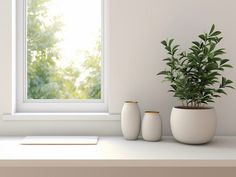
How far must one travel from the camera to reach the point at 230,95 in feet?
5.93

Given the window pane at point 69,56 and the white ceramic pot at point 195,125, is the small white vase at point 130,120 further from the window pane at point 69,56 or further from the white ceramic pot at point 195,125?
the window pane at point 69,56

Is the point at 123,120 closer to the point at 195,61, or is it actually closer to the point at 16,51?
the point at 195,61

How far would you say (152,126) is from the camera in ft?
5.41

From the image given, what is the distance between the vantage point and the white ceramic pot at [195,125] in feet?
5.08

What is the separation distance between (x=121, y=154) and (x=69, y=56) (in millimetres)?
827

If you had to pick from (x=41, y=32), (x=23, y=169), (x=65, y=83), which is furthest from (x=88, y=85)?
(x=23, y=169)

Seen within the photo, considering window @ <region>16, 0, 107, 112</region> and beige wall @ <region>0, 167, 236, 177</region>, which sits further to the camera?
window @ <region>16, 0, 107, 112</region>

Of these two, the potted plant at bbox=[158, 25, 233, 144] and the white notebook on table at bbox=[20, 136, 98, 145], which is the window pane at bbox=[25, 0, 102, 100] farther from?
the potted plant at bbox=[158, 25, 233, 144]

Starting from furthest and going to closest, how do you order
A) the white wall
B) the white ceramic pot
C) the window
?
the window → the white wall → the white ceramic pot

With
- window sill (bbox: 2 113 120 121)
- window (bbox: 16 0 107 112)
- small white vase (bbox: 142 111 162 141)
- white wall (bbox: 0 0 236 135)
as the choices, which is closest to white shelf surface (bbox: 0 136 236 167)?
small white vase (bbox: 142 111 162 141)

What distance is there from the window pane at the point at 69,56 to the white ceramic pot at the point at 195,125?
61cm

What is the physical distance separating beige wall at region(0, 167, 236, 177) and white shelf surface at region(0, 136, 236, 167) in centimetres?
17

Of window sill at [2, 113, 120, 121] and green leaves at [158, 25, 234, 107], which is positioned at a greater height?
green leaves at [158, 25, 234, 107]

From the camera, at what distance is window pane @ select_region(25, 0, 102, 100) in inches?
77.4
